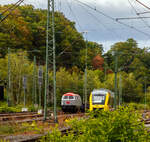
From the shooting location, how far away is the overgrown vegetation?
24.8 feet

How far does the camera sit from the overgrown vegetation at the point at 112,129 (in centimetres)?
755

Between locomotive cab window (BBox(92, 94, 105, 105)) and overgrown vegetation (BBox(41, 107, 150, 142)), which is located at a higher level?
overgrown vegetation (BBox(41, 107, 150, 142))

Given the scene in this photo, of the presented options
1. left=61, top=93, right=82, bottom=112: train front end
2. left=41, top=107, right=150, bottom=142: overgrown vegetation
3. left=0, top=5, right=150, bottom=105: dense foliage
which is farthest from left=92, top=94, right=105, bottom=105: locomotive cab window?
left=41, top=107, right=150, bottom=142: overgrown vegetation

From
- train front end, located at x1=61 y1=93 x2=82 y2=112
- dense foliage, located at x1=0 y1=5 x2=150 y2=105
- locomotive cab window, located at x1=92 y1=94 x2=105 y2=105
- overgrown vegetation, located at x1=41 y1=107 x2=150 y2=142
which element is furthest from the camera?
dense foliage, located at x1=0 y1=5 x2=150 y2=105

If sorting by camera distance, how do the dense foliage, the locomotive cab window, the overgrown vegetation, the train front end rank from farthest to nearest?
the dense foliage → the train front end → the locomotive cab window → the overgrown vegetation

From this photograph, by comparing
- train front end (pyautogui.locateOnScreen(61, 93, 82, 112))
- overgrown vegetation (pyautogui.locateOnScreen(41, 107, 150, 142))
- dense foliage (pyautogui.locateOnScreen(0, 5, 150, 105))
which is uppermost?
dense foliage (pyautogui.locateOnScreen(0, 5, 150, 105))

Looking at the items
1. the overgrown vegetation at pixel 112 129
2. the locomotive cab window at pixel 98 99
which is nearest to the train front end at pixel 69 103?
the locomotive cab window at pixel 98 99

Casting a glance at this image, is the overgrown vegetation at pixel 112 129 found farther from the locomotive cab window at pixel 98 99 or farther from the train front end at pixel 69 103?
the train front end at pixel 69 103

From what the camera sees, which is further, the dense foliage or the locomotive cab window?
the dense foliage

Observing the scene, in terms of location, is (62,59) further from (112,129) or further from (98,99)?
(112,129)

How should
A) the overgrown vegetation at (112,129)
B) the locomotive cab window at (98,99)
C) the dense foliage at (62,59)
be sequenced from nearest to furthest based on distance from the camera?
the overgrown vegetation at (112,129)
the locomotive cab window at (98,99)
the dense foliage at (62,59)

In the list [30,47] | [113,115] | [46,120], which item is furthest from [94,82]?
[113,115]

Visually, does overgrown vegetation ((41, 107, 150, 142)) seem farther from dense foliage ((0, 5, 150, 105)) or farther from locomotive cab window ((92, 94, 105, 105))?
dense foliage ((0, 5, 150, 105))

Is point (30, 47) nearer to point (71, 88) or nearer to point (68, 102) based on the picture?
point (71, 88)
